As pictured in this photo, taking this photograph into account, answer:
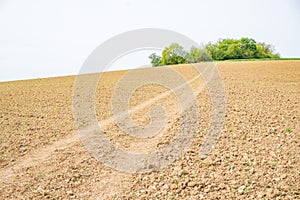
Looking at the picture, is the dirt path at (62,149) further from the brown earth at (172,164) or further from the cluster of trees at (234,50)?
the cluster of trees at (234,50)

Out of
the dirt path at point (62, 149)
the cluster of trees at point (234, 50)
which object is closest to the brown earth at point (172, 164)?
the dirt path at point (62, 149)

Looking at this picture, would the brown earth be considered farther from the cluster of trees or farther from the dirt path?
the cluster of trees

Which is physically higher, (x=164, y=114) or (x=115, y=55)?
(x=115, y=55)

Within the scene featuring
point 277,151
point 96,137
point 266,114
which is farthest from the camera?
point 266,114

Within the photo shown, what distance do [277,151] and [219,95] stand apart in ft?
21.6

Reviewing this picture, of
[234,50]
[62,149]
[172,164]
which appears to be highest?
[234,50]

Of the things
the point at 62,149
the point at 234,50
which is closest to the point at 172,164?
the point at 62,149

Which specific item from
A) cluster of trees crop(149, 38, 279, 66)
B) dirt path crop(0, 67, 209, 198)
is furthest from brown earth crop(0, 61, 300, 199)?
cluster of trees crop(149, 38, 279, 66)

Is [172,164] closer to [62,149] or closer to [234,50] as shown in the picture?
[62,149]

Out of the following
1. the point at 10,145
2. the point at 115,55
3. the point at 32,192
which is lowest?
the point at 32,192

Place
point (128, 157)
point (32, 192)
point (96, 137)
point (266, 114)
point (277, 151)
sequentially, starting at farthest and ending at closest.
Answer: point (266, 114), point (96, 137), point (128, 157), point (277, 151), point (32, 192)

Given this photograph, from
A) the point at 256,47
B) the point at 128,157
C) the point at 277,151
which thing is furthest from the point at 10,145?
the point at 256,47

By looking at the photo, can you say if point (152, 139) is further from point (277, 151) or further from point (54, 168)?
point (277, 151)

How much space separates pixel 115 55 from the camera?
9.80 meters
